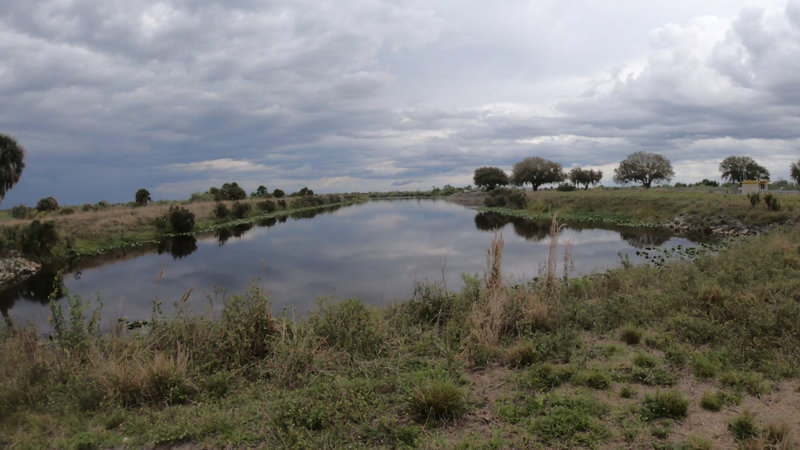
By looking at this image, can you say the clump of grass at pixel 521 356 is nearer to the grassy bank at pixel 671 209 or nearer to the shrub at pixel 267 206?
the grassy bank at pixel 671 209

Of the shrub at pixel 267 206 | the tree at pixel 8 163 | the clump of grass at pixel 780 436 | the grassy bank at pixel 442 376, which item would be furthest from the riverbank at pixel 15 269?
the shrub at pixel 267 206

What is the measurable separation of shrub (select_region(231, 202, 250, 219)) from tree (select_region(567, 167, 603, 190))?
6204cm

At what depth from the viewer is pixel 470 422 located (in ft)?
14.0

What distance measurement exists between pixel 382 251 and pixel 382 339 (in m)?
16.6

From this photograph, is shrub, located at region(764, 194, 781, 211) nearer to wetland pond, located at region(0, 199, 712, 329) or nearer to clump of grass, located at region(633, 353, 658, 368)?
wetland pond, located at region(0, 199, 712, 329)

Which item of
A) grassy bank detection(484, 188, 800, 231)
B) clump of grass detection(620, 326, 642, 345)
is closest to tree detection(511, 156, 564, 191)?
grassy bank detection(484, 188, 800, 231)

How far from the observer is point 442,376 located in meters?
5.27

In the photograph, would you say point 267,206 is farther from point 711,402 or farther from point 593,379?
point 711,402

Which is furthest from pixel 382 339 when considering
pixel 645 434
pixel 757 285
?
pixel 757 285

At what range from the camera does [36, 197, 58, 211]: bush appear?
149 feet

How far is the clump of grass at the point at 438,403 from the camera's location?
14.2 feet

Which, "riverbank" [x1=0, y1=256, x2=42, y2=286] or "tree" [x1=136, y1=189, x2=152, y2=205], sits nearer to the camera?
"riverbank" [x1=0, y1=256, x2=42, y2=286]

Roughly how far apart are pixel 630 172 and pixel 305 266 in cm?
6460

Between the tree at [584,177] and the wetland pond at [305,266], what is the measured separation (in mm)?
55899
